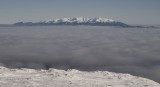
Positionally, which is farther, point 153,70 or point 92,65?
point 92,65

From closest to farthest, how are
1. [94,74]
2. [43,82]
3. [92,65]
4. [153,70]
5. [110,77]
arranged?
[43,82] → [110,77] → [94,74] → [153,70] → [92,65]

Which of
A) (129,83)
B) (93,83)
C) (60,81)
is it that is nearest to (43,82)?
(60,81)

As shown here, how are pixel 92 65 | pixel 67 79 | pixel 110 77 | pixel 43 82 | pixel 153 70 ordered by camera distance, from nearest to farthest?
pixel 43 82 < pixel 67 79 < pixel 110 77 < pixel 153 70 < pixel 92 65

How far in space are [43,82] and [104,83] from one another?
65.0 ft

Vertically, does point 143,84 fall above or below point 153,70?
above

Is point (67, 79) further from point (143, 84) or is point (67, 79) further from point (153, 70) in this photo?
point (153, 70)

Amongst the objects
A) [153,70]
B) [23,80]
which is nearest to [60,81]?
[23,80]

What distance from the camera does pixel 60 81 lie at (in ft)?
350

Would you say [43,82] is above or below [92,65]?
above

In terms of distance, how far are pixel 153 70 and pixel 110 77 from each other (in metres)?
68.7

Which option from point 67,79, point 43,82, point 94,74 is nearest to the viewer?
point 43,82

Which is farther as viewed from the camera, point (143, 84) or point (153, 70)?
point (153, 70)

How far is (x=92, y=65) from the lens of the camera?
19888 cm

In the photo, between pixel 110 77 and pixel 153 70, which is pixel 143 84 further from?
pixel 153 70
